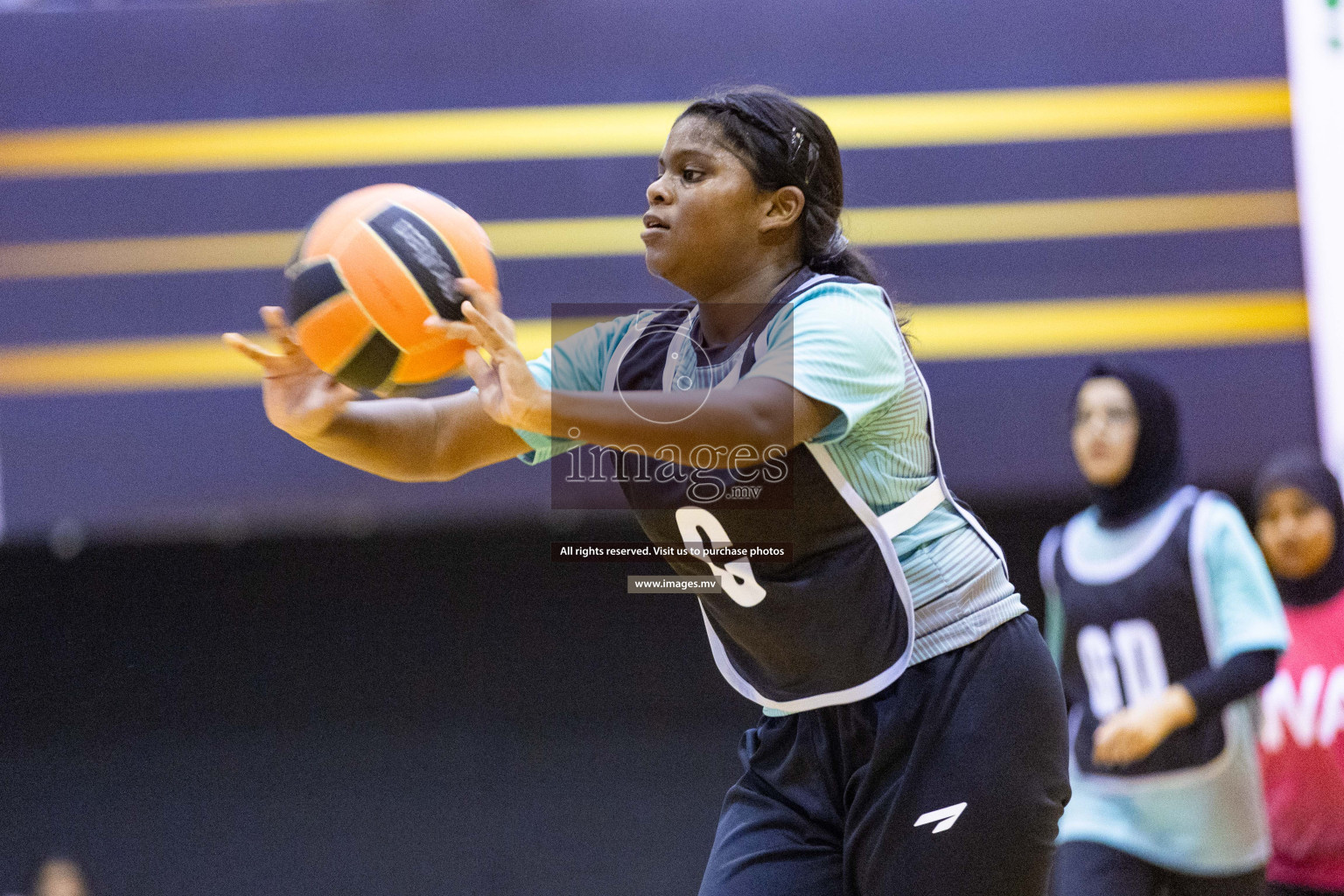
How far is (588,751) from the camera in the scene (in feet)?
21.6

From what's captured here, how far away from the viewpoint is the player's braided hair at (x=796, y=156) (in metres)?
2.31

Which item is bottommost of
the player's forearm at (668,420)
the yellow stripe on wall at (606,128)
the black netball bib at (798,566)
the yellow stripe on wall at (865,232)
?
the black netball bib at (798,566)

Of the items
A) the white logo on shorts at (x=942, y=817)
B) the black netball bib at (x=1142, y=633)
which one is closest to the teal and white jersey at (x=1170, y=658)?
the black netball bib at (x=1142, y=633)

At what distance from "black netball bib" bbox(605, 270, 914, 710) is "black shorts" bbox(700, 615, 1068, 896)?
0.23 ft

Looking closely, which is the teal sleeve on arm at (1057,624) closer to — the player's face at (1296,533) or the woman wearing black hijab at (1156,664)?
the woman wearing black hijab at (1156,664)

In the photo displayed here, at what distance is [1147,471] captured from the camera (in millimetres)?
3969

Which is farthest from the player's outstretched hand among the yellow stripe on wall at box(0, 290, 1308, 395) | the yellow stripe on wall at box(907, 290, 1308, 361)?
the yellow stripe on wall at box(907, 290, 1308, 361)

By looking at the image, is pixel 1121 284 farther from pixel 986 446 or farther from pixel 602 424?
pixel 602 424

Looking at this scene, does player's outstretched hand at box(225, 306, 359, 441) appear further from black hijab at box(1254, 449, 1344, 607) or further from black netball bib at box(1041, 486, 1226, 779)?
black hijab at box(1254, 449, 1344, 607)

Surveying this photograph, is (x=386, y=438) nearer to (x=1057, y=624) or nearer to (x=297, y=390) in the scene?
(x=297, y=390)

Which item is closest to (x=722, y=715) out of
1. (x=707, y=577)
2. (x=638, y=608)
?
(x=638, y=608)

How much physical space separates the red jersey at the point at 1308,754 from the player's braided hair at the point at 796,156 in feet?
8.08

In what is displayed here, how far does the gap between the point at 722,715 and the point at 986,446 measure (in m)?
1.92

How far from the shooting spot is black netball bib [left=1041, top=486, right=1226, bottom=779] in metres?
3.76
